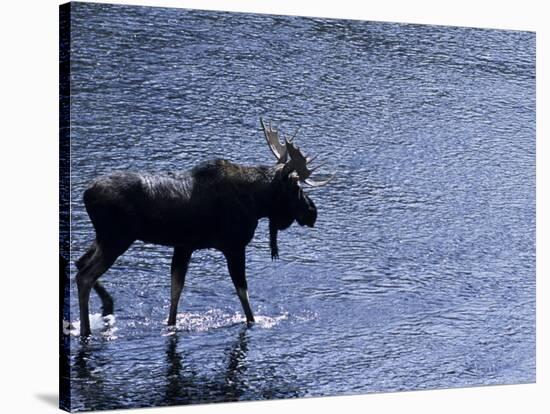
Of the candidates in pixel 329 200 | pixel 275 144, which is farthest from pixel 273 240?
pixel 275 144

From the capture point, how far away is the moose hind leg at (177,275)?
11086 millimetres

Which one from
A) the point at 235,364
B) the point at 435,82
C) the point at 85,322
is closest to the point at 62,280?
the point at 85,322

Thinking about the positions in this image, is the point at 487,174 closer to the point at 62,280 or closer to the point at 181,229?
the point at 181,229

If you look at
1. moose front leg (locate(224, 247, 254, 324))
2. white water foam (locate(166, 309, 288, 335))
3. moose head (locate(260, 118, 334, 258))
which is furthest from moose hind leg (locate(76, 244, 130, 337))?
moose head (locate(260, 118, 334, 258))

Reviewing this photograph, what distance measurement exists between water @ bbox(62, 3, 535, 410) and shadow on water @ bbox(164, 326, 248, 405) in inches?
0.5

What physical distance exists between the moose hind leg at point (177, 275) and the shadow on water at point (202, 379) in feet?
0.59

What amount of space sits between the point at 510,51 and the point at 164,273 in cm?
347

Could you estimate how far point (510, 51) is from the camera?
1265 centimetres

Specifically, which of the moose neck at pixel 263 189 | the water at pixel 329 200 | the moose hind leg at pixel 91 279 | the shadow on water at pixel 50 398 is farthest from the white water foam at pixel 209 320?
the shadow on water at pixel 50 398

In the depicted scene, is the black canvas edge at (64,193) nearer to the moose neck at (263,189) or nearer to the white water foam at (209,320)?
the white water foam at (209,320)

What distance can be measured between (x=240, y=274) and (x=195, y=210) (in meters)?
0.59

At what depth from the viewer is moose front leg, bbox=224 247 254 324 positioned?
1132cm

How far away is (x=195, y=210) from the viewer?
11.1 m

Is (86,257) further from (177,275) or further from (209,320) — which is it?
(209,320)
